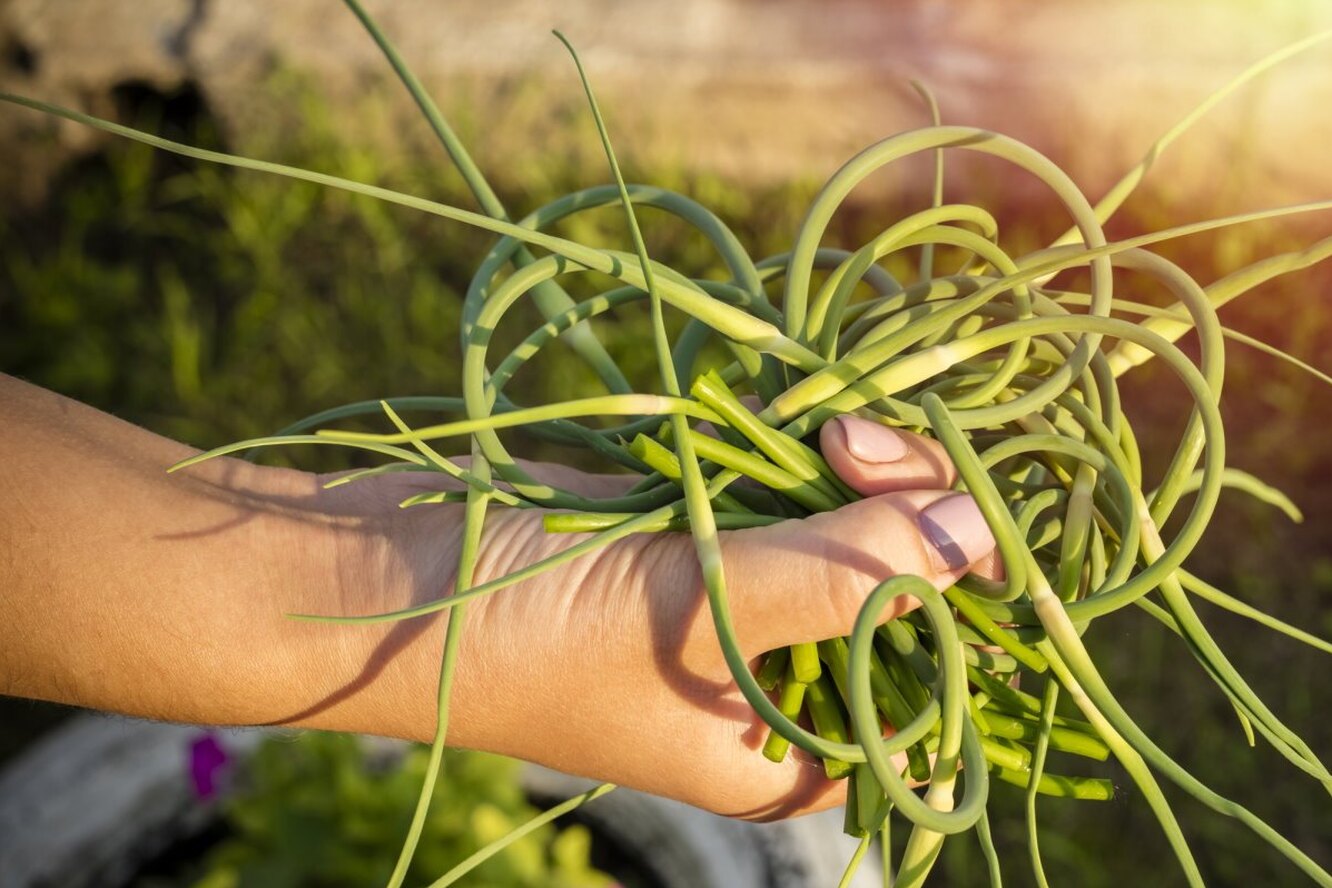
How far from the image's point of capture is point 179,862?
47.8 inches

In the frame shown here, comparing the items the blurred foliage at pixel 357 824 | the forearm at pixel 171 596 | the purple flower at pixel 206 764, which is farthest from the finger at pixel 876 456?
the purple flower at pixel 206 764

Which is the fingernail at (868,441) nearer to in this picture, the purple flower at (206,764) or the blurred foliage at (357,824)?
the blurred foliage at (357,824)

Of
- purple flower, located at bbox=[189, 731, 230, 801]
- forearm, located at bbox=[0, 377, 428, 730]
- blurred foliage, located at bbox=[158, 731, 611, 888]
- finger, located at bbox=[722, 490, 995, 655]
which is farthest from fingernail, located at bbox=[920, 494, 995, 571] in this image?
purple flower, located at bbox=[189, 731, 230, 801]

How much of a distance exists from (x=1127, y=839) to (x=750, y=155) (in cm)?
111

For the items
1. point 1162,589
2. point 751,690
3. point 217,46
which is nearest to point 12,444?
point 751,690

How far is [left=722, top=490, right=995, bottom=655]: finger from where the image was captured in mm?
583

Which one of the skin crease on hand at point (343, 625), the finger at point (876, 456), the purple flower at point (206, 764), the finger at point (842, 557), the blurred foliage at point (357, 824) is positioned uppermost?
the finger at point (876, 456)

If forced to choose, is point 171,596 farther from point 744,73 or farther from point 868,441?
point 744,73

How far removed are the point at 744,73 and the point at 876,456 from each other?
1401 mm

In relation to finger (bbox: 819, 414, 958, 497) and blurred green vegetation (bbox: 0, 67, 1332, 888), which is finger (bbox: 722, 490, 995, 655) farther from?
blurred green vegetation (bbox: 0, 67, 1332, 888)

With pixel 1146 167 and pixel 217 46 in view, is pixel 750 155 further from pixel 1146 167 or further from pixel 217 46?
pixel 1146 167

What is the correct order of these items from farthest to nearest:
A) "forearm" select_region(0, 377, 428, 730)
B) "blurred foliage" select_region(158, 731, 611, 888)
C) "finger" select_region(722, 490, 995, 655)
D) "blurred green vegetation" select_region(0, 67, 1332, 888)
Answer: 1. "blurred green vegetation" select_region(0, 67, 1332, 888)
2. "blurred foliage" select_region(158, 731, 611, 888)
3. "forearm" select_region(0, 377, 428, 730)
4. "finger" select_region(722, 490, 995, 655)

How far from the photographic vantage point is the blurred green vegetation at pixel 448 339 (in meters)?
1.35

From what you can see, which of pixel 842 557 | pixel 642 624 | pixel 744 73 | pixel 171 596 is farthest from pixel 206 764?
pixel 744 73
